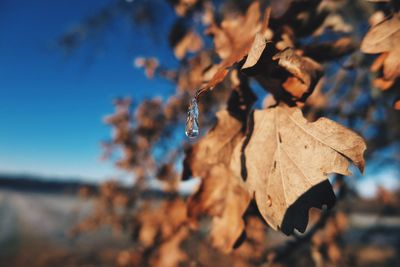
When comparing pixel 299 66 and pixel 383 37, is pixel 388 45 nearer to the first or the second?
pixel 383 37

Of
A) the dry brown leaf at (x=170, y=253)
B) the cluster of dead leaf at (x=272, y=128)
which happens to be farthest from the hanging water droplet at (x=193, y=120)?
the dry brown leaf at (x=170, y=253)

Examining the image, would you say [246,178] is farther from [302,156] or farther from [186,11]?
[186,11]

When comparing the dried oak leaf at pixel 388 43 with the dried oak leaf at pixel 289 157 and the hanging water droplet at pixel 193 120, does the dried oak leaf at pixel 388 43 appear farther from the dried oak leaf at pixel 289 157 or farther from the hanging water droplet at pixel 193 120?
the hanging water droplet at pixel 193 120

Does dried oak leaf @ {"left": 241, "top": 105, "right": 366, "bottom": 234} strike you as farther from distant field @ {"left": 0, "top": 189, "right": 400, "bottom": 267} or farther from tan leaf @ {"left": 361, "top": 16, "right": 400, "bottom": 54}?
distant field @ {"left": 0, "top": 189, "right": 400, "bottom": 267}

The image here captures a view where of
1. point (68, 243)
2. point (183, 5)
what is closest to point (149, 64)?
point (183, 5)

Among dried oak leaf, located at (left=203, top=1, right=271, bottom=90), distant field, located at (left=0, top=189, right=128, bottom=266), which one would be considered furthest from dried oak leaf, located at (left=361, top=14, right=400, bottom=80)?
distant field, located at (left=0, top=189, right=128, bottom=266)
